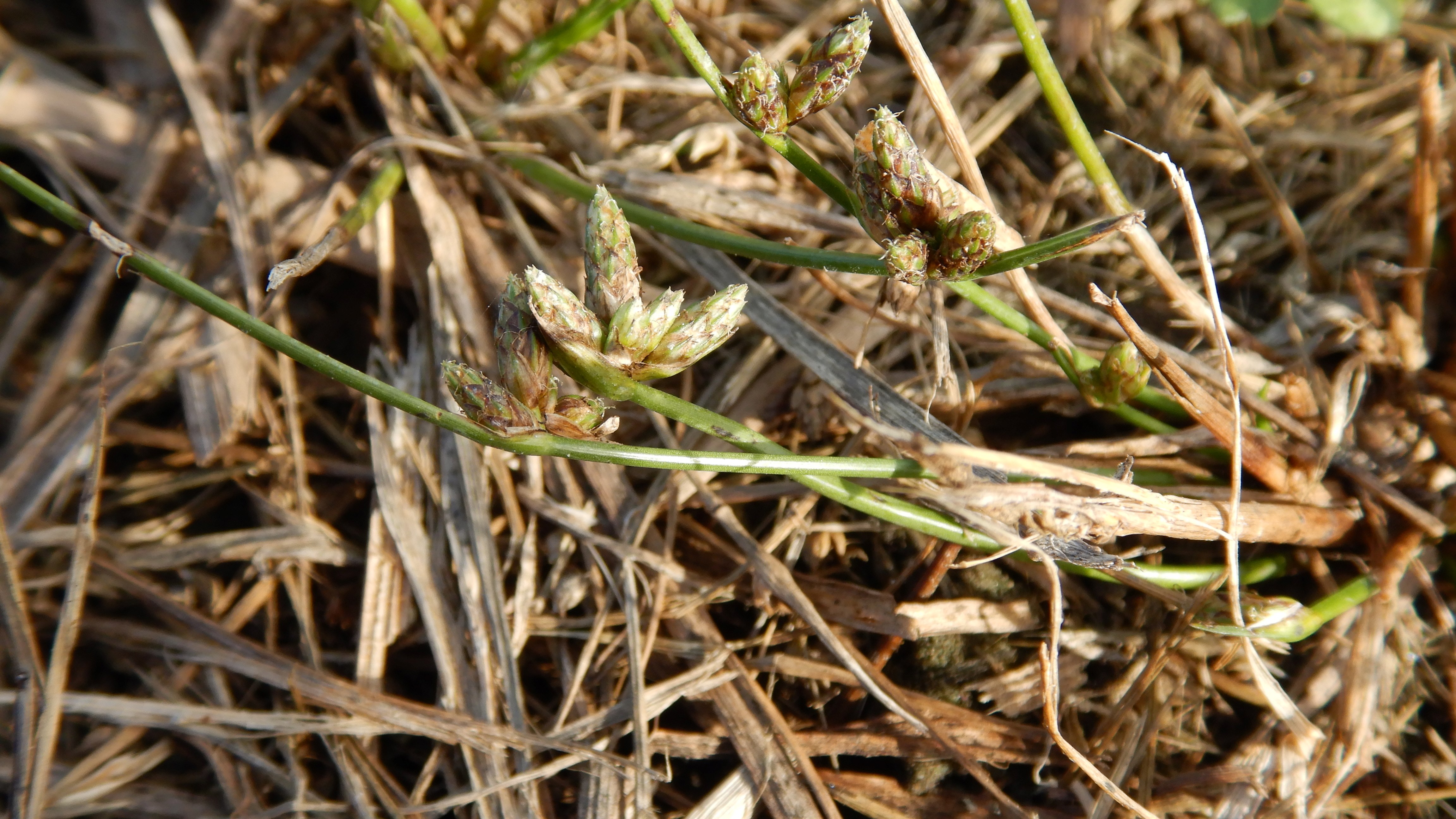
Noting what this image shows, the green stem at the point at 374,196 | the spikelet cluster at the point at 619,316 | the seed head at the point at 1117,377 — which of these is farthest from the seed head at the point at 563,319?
the seed head at the point at 1117,377

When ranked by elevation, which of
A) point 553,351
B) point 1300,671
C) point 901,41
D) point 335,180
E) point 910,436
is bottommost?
point 1300,671


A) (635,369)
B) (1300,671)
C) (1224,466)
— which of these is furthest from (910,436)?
(1300,671)

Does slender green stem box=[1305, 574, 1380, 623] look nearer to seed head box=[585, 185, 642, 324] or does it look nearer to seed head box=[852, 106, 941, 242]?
seed head box=[852, 106, 941, 242]

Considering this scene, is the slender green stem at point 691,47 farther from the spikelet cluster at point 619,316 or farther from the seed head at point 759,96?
the spikelet cluster at point 619,316

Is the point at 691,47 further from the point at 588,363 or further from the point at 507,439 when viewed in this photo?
the point at 507,439

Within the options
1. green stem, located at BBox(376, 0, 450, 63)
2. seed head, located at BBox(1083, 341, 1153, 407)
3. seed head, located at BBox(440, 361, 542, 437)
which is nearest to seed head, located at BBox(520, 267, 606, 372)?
seed head, located at BBox(440, 361, 542, 437)

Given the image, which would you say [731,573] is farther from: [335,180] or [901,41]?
[335,180]
